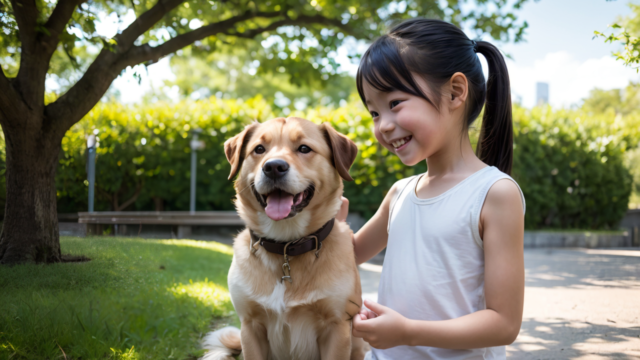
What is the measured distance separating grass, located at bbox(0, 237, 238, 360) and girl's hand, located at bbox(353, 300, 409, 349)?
155 cm

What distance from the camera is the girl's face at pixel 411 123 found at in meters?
1.89

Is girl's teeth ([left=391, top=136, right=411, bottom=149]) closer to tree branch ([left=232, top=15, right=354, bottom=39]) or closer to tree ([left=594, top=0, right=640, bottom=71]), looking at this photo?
tree ([left=594, top=0, right=640, bottom=71])

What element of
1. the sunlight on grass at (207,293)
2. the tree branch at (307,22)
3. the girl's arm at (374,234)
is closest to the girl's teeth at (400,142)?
the girl's arm at (374,234)

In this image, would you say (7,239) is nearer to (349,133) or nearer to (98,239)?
(98,239)

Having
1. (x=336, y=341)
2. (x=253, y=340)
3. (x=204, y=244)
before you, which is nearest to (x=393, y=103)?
(x=336, y=341)

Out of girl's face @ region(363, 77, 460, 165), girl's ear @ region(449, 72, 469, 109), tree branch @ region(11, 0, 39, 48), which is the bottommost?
girl's face @ region(363, 77, 460, 165)

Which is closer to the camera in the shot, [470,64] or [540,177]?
[470,64]

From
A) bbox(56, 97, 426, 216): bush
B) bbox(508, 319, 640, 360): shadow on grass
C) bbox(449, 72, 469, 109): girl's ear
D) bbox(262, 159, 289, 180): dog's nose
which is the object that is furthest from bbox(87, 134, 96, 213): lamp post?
bbox(508, 319, 640, 360): shadow on grass

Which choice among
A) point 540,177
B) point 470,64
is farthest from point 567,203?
point 470,64

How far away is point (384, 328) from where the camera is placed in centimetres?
172

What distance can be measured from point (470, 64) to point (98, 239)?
7.29 ft

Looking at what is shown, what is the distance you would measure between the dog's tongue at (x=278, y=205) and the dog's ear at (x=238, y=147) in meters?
0.41

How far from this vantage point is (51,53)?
2643 mm

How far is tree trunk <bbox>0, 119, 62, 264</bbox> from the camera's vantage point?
2.29 metres
